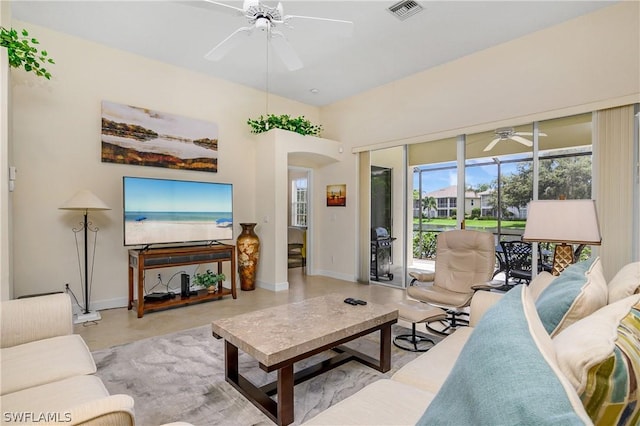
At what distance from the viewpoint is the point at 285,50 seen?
125 inches

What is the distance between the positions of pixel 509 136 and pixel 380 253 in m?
2.64

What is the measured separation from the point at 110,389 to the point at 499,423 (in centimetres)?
253

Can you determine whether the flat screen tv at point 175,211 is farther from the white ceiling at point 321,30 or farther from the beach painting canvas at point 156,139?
the white ceiling at point 321,30

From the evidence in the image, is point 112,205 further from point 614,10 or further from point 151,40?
point 614,10

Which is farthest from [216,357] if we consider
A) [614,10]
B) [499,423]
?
[614,10]

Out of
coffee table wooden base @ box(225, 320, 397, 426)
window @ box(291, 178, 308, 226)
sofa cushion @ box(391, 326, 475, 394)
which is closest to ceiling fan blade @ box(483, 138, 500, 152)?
coffee table wooden base @ box(225, 320, 397, 426)

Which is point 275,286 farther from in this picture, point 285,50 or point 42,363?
point 42,363

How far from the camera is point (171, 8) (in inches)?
130

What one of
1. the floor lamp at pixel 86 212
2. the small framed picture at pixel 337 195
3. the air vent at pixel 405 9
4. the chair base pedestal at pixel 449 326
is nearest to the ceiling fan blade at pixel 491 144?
the air vent at pixel 405 9

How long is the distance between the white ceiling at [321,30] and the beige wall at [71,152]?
0.62 feet

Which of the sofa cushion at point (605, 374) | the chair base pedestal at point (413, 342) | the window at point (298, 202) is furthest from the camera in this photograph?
the window at point (298, 202)

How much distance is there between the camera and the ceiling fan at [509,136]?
13.1ft

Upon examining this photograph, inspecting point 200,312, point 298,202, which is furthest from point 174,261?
point 298,202

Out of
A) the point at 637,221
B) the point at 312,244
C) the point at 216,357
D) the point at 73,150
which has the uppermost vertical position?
the point at 73,150
